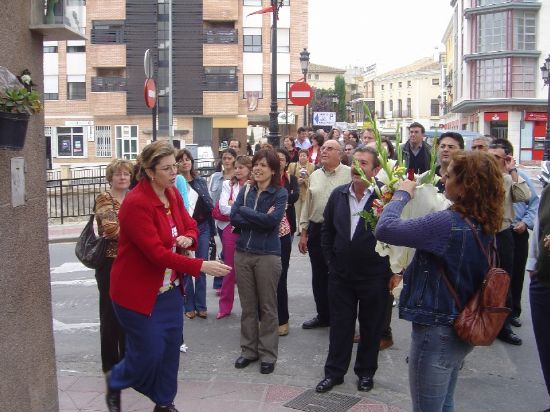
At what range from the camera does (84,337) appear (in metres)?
7.06

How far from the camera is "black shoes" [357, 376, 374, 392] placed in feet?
17.6

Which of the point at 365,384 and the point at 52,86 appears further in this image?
the point at 52,86

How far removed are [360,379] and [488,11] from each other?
49192 millimetres

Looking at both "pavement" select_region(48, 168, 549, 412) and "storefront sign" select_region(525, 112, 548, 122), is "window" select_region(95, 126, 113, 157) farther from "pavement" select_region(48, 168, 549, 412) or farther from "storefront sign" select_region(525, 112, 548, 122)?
"pavement" select_region(48, 168, 549, 412)

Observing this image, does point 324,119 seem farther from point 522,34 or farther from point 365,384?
point 522,34

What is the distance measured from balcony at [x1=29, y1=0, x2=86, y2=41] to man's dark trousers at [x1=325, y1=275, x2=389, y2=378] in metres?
2.76

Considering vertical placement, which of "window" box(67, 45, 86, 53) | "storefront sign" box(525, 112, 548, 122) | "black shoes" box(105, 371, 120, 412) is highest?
"window" box(67, 45, 86, 53)

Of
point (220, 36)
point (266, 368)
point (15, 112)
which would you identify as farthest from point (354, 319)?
point (220, 36)

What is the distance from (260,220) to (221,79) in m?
39.1

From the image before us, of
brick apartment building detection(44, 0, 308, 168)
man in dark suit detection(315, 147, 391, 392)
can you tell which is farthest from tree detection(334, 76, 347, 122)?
man in dark suit detection(315, 147, 391, 392)

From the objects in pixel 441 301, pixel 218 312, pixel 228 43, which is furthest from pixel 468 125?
pixel 441 301

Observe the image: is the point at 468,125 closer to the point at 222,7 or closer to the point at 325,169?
the point at 222,7

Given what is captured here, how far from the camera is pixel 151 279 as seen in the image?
4238 mm

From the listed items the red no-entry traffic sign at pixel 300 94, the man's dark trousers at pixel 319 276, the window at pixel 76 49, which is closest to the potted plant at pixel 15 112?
the man's dark trousers at pixel 319 276
